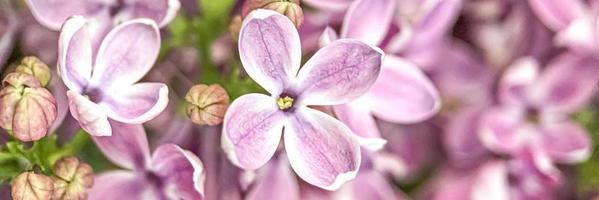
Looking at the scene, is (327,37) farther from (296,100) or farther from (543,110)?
(543,110)

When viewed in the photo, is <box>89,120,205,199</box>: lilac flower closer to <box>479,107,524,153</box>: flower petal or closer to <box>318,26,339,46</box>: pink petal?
<box>318,26,339,46</box>: pink petal

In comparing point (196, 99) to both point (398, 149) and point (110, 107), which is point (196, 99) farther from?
point (398, 149)

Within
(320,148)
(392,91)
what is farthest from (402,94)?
(320,148)

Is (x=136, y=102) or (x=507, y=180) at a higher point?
(x=136, y=102)

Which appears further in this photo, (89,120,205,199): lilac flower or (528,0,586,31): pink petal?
(528,0,586,31): pink petal

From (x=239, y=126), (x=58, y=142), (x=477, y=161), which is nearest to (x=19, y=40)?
(x=58, y=142)

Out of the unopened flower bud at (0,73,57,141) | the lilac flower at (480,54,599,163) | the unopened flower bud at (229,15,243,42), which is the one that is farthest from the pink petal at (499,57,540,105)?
the unopened flower bud at (0,73,57,141)
